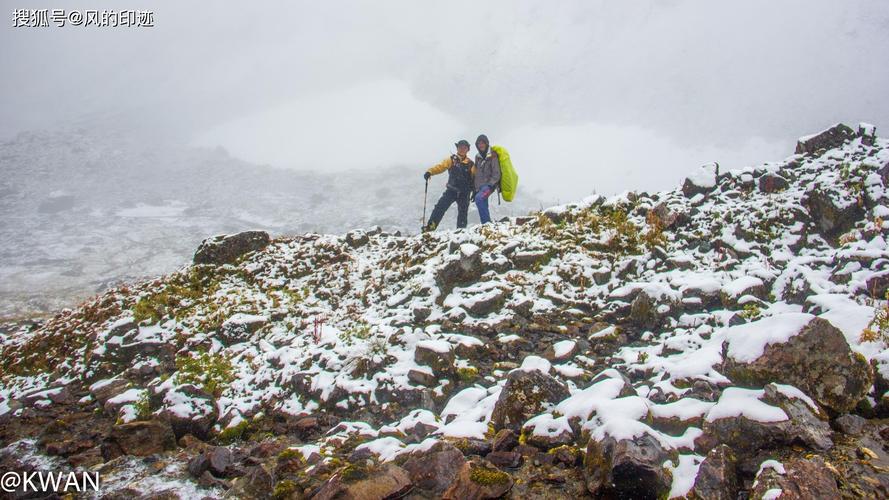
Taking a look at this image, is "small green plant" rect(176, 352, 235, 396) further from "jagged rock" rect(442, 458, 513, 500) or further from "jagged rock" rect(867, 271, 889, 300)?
"jagged rock" rect(867, 271, 889, 300)

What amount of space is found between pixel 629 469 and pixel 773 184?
10.7 meters

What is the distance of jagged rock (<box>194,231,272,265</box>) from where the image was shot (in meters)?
13.9

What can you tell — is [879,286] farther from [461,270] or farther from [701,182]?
[461,270]

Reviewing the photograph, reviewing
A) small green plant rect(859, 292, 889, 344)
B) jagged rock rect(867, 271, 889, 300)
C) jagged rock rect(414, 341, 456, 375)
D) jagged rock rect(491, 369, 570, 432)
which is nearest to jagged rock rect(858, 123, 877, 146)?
jagged rock rect(867, 271, 889, 300)

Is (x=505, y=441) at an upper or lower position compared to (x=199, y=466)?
upper

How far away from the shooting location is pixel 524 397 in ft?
18.4

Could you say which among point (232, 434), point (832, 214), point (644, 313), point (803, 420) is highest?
point (832, 214)

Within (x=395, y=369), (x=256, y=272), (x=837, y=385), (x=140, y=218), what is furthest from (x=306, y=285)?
(x=140, y=218)

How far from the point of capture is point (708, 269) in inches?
361

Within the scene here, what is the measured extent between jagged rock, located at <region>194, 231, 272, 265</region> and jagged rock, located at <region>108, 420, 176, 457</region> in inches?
316

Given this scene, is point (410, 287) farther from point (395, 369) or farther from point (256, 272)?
point (256, 272)

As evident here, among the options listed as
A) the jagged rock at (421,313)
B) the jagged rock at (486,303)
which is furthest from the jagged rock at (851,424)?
the jagged rock at (421,313)

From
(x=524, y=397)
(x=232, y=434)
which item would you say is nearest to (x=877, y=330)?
(x=524, y=397)

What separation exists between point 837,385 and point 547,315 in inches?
186
